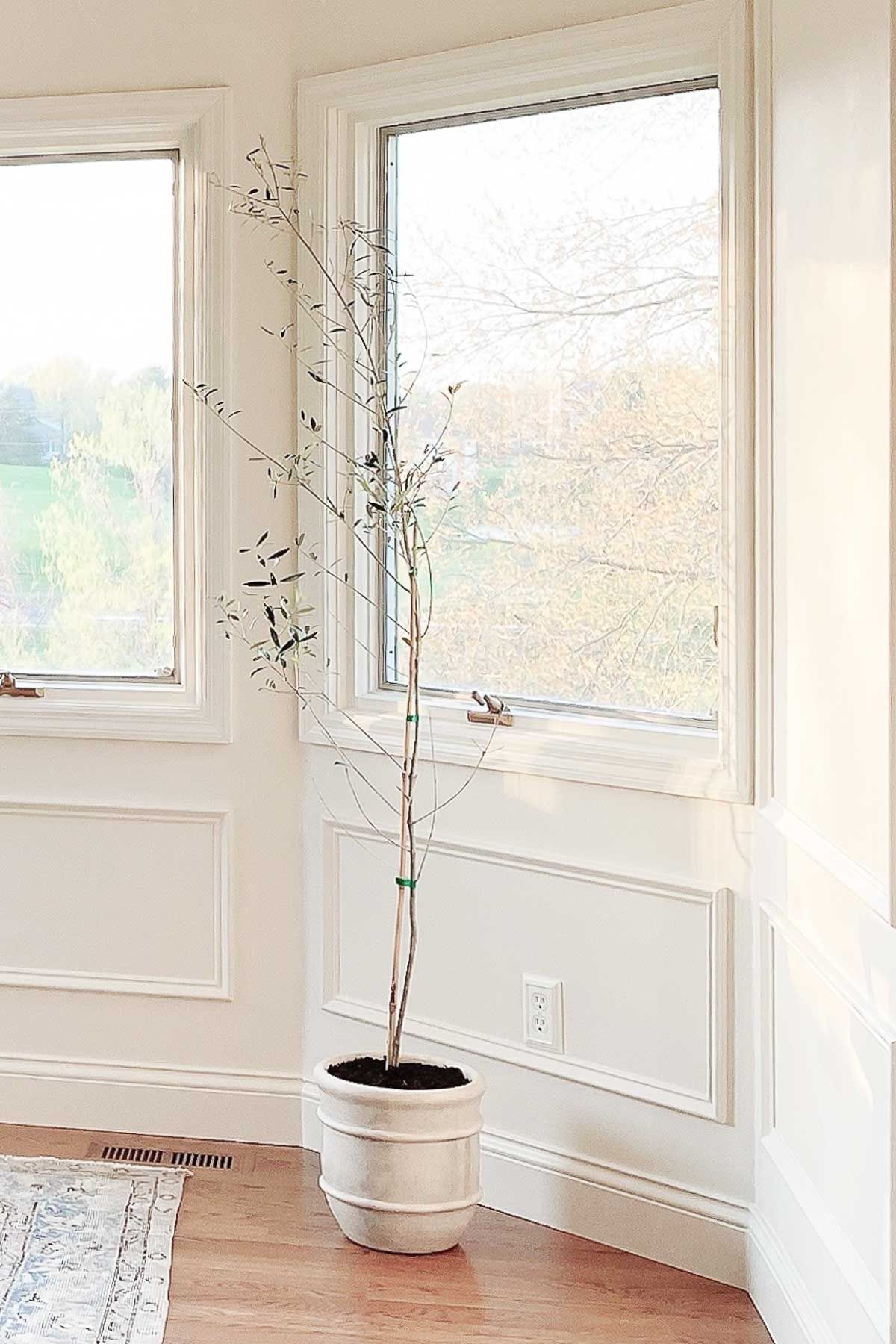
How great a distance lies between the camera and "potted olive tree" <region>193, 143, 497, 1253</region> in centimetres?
273

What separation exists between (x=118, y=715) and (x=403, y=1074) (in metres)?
1.01

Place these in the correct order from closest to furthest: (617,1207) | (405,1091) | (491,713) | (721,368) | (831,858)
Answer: (831,858) < (721,368) < (405,1091) < (617,1207) < (491,713)

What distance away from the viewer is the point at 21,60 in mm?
3258

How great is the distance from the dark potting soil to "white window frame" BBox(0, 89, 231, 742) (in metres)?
0.77

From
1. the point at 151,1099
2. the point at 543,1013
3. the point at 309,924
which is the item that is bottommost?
the point at 151,1099

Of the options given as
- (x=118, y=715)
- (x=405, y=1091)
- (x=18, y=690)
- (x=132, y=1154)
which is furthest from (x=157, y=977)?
(x=405, y=1091)

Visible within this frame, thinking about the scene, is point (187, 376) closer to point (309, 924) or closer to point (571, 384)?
point (571, 384)

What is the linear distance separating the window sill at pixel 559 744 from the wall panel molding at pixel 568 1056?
171mm

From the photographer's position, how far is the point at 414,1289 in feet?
8.64

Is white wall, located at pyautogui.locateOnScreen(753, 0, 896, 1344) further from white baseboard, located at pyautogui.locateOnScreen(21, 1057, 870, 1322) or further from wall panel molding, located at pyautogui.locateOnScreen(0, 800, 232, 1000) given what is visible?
wall panel molding, located at pyautogui.locateOnScreen(0, 800, 232, 1000)

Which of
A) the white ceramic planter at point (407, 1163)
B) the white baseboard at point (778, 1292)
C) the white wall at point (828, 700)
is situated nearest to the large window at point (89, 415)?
the white ceramic planter at point (407, 1163)

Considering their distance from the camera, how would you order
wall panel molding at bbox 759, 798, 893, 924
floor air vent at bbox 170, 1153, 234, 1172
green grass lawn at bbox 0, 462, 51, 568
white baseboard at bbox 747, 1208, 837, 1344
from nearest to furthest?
wall panel molding at bbox 759, 798, 893, 924, white baseboard at bbox 747, 1208, 837, 1344, floor air vent at bbox 170, 1153, 234, 1172, green grass lawn at bbox 0, 462, 51, 568

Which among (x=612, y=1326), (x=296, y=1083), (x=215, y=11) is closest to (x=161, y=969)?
(x=296, y=1083)

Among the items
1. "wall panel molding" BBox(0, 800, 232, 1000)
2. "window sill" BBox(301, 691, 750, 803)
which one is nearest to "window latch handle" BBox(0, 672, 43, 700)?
"wall panel molding" BBox(0, 800, 232, 1000)
